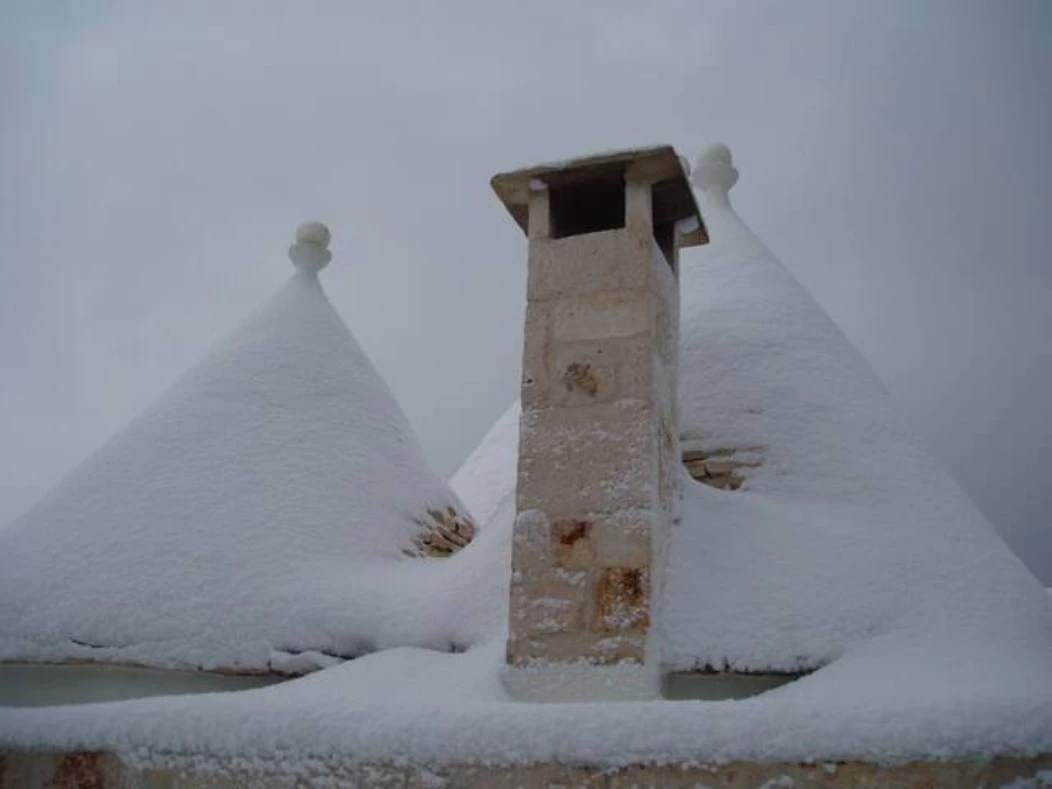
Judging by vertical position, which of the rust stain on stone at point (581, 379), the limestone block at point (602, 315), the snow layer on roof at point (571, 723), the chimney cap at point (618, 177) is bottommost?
the snow layer on roof at point (571, 723)

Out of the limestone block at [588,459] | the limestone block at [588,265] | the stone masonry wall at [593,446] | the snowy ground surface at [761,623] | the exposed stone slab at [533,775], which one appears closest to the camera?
the exposed stone slab at [533,775]

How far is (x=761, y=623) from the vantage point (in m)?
3.26

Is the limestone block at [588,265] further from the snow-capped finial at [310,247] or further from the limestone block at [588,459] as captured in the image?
the snow-capped finial at [310,247]

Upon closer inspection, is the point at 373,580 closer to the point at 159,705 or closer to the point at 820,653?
the point at 159,705

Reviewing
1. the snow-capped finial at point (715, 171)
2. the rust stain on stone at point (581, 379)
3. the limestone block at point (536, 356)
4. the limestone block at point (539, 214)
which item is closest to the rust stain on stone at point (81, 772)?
the limestone block at point (536, 356)

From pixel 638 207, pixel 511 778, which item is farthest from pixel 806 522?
pixel 511 778

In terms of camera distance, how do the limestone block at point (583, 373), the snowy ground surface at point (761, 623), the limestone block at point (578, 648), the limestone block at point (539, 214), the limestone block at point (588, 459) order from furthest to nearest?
the limestone block at point (539, 214) < the limestone block at point (583, 373) < the limestone block at point (588, 459) < the limestone block at point (578, 648) < the snowy ground surface at point (761, 623)

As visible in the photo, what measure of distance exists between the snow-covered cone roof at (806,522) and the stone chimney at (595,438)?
0.27 metres

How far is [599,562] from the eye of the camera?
10.6 ft

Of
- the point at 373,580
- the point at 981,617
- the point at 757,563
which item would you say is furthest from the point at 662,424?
the point at 373,580

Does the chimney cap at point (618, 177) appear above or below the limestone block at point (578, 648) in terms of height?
above

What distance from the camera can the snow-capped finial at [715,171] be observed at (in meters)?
5.98

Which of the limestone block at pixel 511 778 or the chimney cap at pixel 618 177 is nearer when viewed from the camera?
the limestone block at pixel 511 778

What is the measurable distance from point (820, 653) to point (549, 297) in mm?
1636
